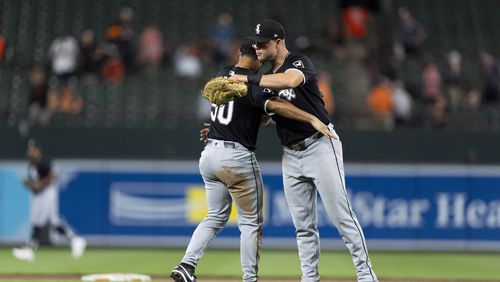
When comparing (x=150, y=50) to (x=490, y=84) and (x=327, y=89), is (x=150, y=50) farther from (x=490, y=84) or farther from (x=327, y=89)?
(x=490, y=84)

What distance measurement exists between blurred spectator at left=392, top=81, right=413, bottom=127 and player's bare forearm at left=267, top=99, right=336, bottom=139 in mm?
8864

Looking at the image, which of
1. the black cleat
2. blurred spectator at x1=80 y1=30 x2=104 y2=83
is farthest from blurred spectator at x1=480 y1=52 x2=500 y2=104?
the black cleat

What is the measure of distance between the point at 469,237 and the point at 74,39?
7.46 meters

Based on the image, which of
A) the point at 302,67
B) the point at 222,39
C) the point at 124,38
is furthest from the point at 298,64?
the point at 222,39

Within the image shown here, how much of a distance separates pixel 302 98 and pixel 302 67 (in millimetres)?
271

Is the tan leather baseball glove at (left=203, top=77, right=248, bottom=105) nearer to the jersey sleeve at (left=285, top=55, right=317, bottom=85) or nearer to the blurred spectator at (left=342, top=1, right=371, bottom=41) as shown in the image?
the jersey sleeve at (left=285, top=55, right=317, bottom=85)

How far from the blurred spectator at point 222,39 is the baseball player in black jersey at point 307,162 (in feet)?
30.6

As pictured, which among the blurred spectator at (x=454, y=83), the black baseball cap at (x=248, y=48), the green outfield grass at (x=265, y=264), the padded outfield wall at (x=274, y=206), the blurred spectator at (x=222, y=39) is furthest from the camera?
the blurred spectator at (x=222, y=39)

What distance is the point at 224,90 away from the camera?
796 cm

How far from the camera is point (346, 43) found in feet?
59.6

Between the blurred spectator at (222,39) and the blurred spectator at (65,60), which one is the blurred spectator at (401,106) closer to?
the blurred spectator at (222,39)

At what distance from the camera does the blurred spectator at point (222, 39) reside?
17.5 metres

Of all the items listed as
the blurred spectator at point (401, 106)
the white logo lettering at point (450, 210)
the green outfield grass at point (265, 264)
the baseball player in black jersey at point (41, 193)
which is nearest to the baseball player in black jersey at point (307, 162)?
the green outfield grass at point (265, 264)

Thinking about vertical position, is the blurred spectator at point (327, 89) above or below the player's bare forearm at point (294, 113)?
below
